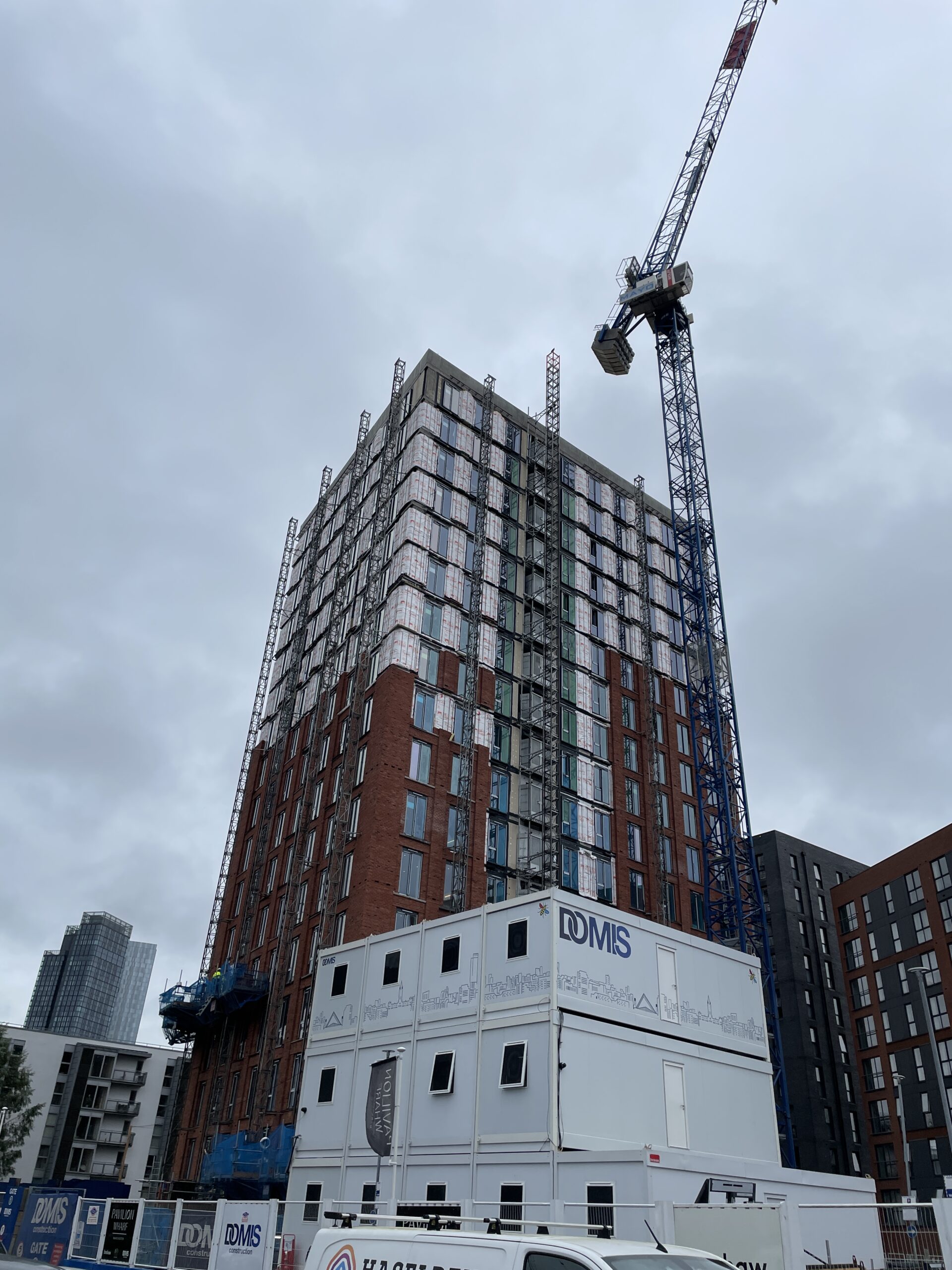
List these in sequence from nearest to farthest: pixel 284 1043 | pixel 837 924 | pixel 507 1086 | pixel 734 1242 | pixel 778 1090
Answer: pixel 734 1242 < pixel 507 1086 < pixel 284 1043 < pixel 778 1090 < pixel 837 924

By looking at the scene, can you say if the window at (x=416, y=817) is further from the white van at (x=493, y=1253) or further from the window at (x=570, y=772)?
the white van at (x=493, y=1253)

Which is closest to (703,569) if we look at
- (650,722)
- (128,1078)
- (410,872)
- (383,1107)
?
(650,722)

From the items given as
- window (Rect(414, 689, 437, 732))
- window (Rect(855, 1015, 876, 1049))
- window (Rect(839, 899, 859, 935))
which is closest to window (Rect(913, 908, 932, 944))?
window (Rect(839, 899, 859, 935))

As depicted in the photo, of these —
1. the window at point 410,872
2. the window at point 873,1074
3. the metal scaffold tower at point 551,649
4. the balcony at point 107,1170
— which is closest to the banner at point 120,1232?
the window at point 410,872

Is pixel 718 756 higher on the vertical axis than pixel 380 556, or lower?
lower

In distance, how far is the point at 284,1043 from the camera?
54.2 metres

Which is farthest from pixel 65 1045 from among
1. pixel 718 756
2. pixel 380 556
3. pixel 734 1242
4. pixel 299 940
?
pixel 734 1242

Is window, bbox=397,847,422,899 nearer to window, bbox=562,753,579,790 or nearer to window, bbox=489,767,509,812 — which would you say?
window, bbox=489,767,509,812

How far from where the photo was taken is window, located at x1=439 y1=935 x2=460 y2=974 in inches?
1497

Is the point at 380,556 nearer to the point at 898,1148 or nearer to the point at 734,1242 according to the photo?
the point at 734,1242

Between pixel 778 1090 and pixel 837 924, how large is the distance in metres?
36.4

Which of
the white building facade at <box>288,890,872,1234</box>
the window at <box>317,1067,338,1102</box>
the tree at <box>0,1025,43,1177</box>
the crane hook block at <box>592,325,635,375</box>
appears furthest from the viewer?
the crane hook block at <box>592,325,635,375</box>

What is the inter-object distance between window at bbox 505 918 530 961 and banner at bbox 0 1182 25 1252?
61.3ft

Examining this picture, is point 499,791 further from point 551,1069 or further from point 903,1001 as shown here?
point 903,1001
